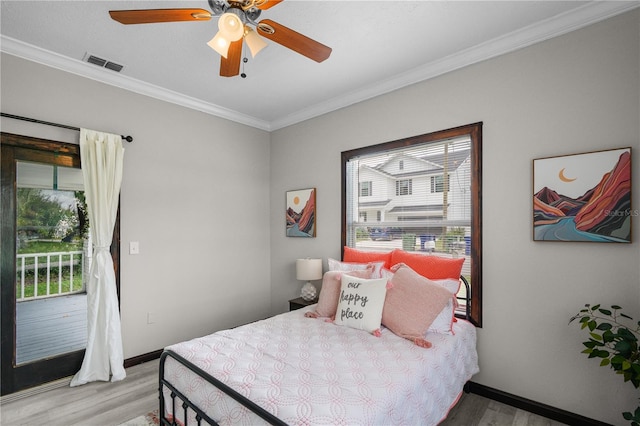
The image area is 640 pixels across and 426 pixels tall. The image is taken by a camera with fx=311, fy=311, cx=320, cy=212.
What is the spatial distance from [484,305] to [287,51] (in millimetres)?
2620

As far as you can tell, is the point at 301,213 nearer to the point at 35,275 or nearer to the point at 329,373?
the point at 329,373

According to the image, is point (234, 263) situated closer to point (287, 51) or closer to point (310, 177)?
point (310, 177)

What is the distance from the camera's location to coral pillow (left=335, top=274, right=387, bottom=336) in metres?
2.33

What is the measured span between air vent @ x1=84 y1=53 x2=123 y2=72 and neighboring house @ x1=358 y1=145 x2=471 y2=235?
2.50 m

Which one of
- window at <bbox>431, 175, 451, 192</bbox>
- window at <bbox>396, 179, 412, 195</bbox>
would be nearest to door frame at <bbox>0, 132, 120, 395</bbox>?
window at <bbox>396, 179, 412, 195</bbox>

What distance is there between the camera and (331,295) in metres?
2.70

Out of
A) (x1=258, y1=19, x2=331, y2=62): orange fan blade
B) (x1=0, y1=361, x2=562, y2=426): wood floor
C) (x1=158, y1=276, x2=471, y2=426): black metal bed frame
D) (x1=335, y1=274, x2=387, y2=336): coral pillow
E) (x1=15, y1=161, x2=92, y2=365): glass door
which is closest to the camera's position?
(x1=158, y1=276, x2=471, y2=426): black metal bed frame

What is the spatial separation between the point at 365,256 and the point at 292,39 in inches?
81.7

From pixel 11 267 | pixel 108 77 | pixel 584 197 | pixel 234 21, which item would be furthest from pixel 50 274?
pixel 584 197

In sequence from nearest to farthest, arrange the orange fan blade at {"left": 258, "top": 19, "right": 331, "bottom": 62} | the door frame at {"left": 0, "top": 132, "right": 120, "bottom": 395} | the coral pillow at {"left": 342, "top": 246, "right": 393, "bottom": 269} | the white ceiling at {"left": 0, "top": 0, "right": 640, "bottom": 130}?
the orange fan blade at {"left": 258, "top": 19, "right": 331, "bottom": 62}
the white ceiling at {"left": 0, "top": 0, "right": 640, "bottom": 130}
the door frame at {"left": 0, "top": 132, "right": 120, "bottom": 395}
the coral pillow at {"left": 342, "top": 246, "right": 393, "bottom": 269}

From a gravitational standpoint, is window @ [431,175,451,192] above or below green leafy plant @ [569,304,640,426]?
above

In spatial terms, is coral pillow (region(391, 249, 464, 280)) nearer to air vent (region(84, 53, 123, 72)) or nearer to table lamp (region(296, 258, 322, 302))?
table lamp (region(296, 258, 322, 302))

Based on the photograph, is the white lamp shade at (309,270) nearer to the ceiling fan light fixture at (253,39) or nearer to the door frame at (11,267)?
the ceiling fan light fixture at (253,39)

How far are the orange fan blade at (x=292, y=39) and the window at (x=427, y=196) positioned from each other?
1.44m
